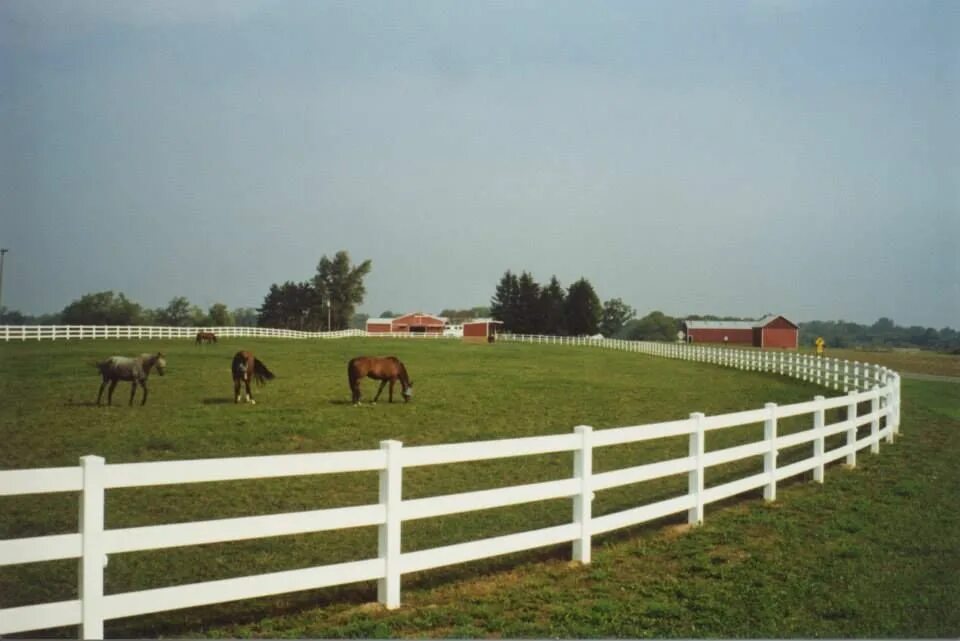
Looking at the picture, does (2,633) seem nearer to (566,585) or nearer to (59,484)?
(59,484)

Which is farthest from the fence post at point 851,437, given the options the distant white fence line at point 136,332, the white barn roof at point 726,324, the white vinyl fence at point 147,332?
the white barn roof at point 726,324

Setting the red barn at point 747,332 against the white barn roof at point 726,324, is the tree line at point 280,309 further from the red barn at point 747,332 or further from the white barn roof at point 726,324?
the white barn roof at point 726,324

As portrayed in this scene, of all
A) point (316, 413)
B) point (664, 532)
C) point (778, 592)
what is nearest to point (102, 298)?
point (316, 413)

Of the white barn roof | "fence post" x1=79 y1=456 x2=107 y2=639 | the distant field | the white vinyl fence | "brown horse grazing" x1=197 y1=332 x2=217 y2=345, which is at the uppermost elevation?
the white barn roof

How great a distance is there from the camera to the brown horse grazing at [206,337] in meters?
27.7

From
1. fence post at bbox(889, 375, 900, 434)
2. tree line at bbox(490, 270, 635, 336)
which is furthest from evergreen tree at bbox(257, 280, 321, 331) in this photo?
fence post at bbox(889, 375, 900, 434)

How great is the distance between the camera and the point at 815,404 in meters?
11.3

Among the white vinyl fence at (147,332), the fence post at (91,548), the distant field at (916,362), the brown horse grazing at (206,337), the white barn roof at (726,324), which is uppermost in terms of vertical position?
the white barn roof at (726,324)

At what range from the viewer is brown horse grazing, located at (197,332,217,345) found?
27672 millimetres

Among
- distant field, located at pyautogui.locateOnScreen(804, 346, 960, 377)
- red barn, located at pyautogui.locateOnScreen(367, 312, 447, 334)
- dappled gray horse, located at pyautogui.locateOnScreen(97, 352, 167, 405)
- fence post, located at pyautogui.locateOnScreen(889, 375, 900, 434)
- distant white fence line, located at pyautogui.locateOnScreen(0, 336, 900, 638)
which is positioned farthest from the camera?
red barn, located at pyautogui.locateOnScreen(367, 312, 447, 334)

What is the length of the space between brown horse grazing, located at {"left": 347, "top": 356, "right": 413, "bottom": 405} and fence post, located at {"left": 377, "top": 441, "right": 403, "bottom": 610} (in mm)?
13993

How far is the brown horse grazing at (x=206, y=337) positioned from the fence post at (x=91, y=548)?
23.8 m

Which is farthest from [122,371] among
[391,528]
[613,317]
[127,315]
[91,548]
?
[613,317]

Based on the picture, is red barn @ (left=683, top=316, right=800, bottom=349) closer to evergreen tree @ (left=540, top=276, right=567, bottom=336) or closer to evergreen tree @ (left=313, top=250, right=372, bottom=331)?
evergreen tree @ (left=540, top=276, right=567, bottom=336)
